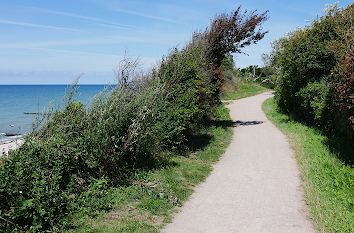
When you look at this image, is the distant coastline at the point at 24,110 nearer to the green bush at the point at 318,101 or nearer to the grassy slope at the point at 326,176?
the grassy slope at the point at 326,176

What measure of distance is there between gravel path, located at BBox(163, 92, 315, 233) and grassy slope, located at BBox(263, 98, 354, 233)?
0.76 feet

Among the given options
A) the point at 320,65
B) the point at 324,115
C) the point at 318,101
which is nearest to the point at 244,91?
the point at 320,65

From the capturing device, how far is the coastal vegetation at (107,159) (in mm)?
4949

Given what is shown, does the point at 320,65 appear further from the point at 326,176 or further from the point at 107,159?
the point at 107,159

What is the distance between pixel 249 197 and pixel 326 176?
2597 millimetres

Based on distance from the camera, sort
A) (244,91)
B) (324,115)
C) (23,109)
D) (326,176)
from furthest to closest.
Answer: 1. (23,109)
2. (244,91)
3. (324,115)
4. (326,176)

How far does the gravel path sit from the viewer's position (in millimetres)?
5523

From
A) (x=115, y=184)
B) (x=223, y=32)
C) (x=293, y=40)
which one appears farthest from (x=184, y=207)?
(x=293, y=40)

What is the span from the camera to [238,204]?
652cm

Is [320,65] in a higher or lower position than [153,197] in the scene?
higher

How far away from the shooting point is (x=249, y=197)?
273 inches

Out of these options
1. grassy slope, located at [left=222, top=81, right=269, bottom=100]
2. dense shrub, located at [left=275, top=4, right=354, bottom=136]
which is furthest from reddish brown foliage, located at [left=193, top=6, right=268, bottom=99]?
grassy slope, located at [left=222, top=81, right=269, bottom=100]

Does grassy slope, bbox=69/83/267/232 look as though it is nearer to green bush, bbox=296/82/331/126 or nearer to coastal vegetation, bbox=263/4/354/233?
coastal vegetation, bbox=263/4/354/233

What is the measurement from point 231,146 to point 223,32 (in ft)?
19.3
